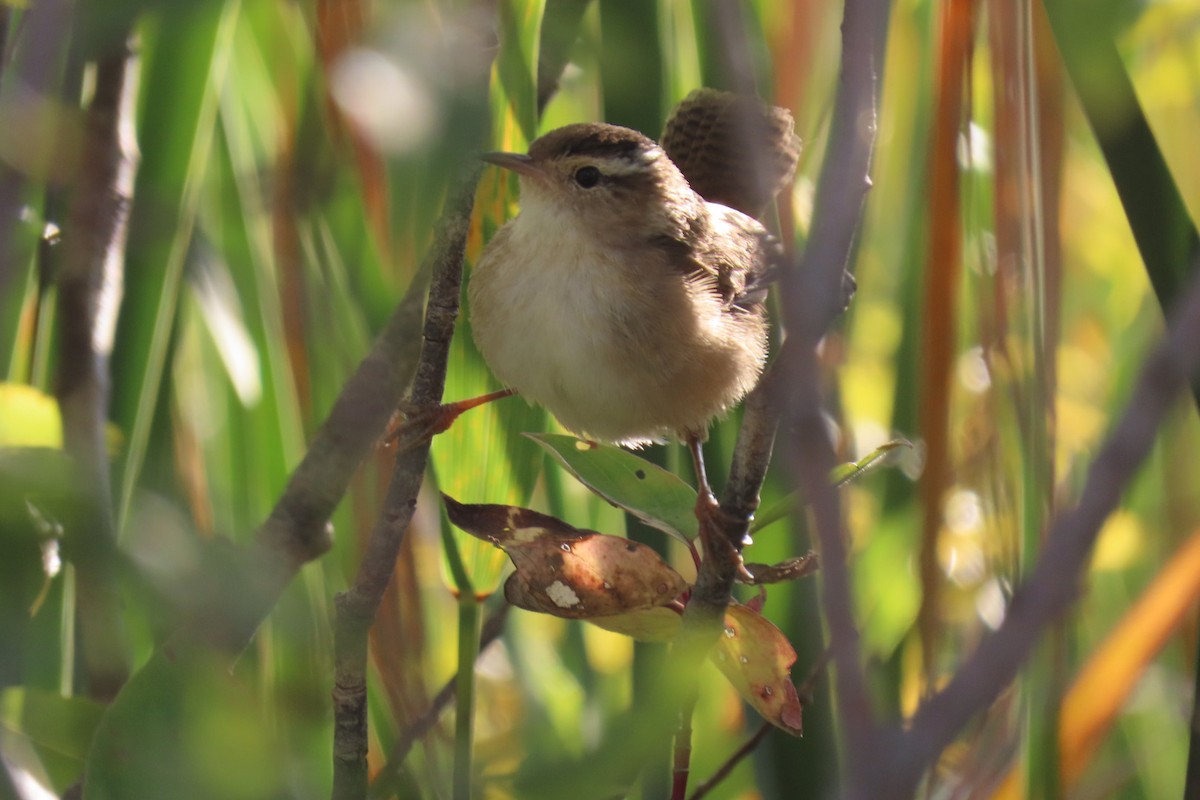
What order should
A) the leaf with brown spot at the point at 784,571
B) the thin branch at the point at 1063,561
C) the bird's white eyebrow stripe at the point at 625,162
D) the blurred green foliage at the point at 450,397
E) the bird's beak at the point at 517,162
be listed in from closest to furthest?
the thin branch at the point at 1063,561
the blurred green foliage at the point at 450,397
the leaf with brown spot at the point at 784,571
the bird's beak at the point at 517,162
the bird's white eyebrow stripe at the point at 625,162

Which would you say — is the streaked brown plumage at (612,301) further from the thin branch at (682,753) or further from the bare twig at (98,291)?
the thin branch at (682,753)

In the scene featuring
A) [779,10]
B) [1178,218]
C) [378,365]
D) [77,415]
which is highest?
[779,10]

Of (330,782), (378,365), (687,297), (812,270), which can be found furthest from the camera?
(687,297)

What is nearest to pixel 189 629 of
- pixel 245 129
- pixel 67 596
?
pixel 67 596

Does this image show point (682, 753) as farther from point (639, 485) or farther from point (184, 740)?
point (184, 740)

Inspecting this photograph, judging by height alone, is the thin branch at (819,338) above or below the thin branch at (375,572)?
above

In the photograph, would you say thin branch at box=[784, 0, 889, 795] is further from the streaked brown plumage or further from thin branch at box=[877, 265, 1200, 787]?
the streaked brown plumage

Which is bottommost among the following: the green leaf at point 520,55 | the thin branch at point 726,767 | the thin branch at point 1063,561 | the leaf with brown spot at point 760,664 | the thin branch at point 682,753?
the thin branch at point 726,767

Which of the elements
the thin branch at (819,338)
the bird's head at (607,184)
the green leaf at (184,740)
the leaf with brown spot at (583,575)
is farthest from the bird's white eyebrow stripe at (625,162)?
the thin branch at (819,338)

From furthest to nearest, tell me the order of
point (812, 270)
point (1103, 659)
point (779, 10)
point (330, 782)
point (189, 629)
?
1. point (779, 10)
2. point (1103, 659)
3. point (330, 782)
4. point (189, 629)
5. point (812, 270)

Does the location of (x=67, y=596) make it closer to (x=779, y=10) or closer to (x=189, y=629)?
(x=189, y=629)
